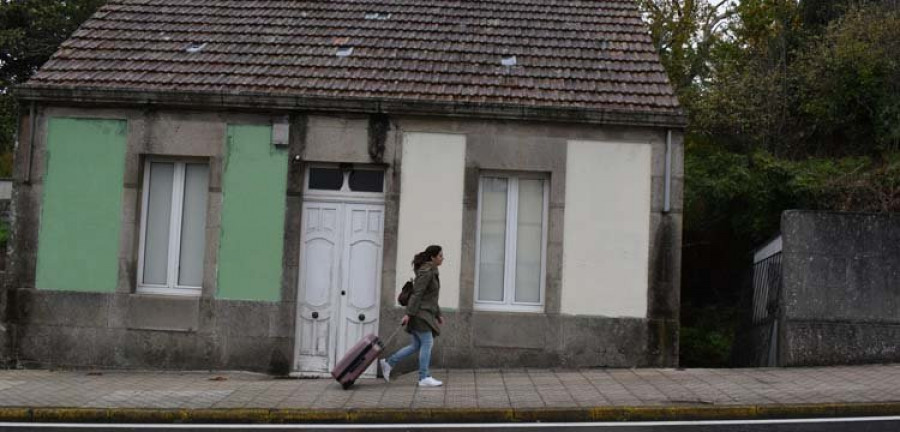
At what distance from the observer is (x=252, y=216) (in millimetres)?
12273

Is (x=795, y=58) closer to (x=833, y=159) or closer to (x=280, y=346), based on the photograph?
(x=833, y=159)

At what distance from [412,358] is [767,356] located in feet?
15.9

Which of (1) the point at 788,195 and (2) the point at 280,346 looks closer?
(2) the point at 280,346

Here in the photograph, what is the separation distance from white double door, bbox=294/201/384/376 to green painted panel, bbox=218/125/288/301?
1.30 feet

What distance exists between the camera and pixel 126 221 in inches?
485

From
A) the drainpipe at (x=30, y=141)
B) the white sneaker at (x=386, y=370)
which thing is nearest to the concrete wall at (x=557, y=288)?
the white sneaker at (x=386, y=370)

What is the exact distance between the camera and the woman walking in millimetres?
10461

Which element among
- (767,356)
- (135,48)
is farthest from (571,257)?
(135,48)

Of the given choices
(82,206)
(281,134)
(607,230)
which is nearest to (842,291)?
(607,230)

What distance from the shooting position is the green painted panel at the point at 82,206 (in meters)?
12.3

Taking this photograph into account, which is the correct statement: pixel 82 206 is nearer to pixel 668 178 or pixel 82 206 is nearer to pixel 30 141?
pixel 30 141

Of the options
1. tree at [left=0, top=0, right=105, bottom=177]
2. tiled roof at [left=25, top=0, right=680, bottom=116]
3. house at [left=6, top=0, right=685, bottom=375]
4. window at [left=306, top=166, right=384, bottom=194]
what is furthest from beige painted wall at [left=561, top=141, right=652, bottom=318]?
tree at [left=0, top=0, right=105, bottom=177]

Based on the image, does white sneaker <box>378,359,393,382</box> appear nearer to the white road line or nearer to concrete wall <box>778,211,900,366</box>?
the white road line

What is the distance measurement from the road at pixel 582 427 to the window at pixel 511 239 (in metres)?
3.66
